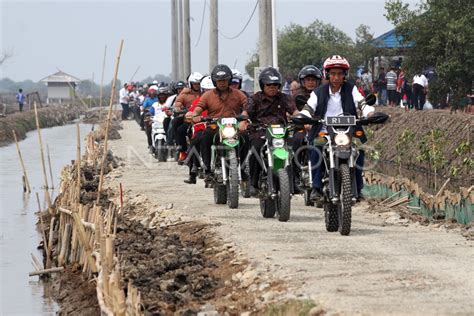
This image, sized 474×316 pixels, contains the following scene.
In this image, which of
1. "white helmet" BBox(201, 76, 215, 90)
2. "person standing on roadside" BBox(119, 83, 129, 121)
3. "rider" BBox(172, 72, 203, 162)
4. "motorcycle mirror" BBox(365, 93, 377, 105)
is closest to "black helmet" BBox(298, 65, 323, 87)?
"motorcycle mirror" BBox(365, 93, 377, 105)

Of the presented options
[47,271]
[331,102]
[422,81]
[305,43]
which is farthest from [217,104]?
[305,43]

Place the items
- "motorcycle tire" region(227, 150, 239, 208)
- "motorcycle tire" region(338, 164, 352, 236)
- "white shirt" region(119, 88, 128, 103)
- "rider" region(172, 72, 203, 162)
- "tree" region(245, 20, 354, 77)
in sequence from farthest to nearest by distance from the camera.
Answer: "tree" region(245, 20, 354, 77), "white shirt" region(119, 88, 128, 103), "rider" region(172, 72, 203, 162), "motorcycle tire" region(227, 150, 239, 208), "motorcycle tire" region(338, 164, 352, 236)

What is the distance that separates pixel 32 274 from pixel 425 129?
1499 centimetres

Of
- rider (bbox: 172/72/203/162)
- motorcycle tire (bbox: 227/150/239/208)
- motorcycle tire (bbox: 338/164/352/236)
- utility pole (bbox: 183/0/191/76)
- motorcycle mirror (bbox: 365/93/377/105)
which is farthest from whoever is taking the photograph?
utility pole (bbox: 183/0/191/76)

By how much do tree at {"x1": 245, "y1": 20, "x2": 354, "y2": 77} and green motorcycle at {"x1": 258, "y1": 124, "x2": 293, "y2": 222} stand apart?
4564 centimetres

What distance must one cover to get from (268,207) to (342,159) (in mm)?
2138

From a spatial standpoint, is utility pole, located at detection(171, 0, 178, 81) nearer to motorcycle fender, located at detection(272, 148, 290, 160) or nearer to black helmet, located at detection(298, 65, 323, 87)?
black helmet, located at detection(298, 65, 323, 87)

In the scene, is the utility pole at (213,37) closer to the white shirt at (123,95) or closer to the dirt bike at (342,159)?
the white shirt at (123,95)

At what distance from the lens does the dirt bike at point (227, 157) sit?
15883 millimetres

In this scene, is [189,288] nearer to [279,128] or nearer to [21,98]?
Result: [279,128]

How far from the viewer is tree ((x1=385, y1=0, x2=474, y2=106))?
2658cm

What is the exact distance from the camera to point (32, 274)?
15.9 m

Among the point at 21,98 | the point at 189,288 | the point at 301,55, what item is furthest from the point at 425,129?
the point at 21,98

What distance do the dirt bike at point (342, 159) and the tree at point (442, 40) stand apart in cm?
1345
